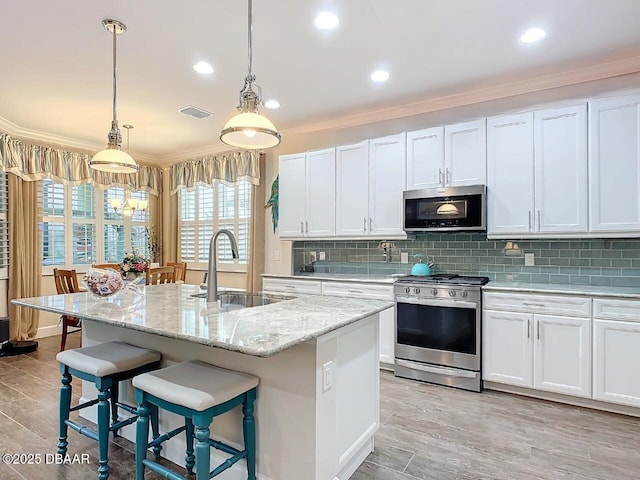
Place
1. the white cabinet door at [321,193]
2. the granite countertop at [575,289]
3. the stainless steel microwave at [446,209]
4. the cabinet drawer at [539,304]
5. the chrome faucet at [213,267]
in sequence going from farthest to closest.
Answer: the white cabinet door at [321,193]
the stainless steel microwave at [446,209]
the cabinet drawer at [539,304]
the granite countertop at [575,289]
the chrome faucet at [213,267]

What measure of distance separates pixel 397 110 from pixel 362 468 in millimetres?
3496

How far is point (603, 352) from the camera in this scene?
291 centimetres

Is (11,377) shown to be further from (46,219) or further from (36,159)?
(36,159)

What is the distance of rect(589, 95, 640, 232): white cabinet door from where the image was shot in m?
3.02

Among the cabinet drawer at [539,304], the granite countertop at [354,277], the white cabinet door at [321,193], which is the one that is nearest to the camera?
the cabinet drawer at [539,304]

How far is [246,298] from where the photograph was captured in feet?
8.89

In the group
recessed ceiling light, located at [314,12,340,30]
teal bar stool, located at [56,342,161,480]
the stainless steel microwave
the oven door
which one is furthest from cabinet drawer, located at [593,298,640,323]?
teal bar stool, located at [56,342,161,480]

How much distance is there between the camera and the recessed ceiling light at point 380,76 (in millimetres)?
3402

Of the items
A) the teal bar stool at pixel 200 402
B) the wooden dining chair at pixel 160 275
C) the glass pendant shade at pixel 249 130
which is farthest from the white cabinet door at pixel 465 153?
the wooden dining chair at pixel 160 275

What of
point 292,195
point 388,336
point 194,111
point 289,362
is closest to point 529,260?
point 388,336

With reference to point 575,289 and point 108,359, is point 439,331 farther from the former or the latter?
point 108,359

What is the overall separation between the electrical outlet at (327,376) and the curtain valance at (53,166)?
16.1 ft

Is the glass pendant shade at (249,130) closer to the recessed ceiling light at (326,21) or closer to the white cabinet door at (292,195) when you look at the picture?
the recessed ceiling light at (326,21)

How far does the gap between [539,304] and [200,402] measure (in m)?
2.75
